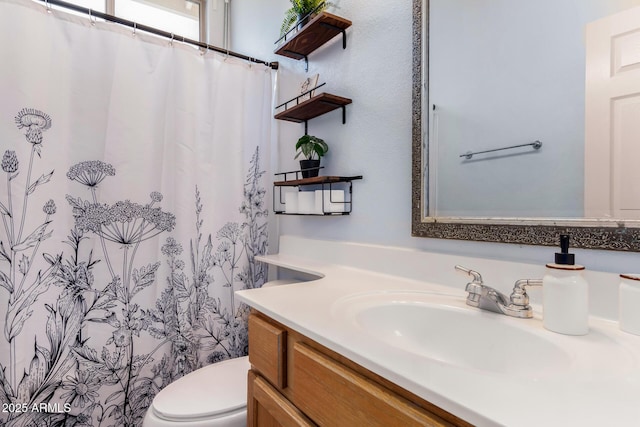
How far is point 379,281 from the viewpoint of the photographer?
3.41ft

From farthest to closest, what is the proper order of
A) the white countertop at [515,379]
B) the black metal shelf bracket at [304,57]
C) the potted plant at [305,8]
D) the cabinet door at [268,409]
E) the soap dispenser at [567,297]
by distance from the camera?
the black metal shelf bracket at [304,57]
the potted plant at [305,8]
the cabinet door at [268,409]
the soap dispenser at [567,297]
the white countertop at [515,379]

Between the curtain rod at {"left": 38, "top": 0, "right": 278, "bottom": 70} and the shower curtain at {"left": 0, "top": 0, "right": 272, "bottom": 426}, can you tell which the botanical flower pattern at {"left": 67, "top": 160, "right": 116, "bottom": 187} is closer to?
the shower curtain at {"left": 0, "top": 0, "right": 272, "bottom": 426}

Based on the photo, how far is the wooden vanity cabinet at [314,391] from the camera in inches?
18.3

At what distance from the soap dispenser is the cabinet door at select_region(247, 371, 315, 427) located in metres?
0.52

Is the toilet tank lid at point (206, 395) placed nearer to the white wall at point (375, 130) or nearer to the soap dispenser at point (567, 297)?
the white wall at point (375, 130)

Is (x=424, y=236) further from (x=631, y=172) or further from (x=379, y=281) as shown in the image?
(x=631, y=172)

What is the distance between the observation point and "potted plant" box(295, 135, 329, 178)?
1.36 metres

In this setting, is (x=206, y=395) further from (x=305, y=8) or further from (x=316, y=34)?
(x=305, y=8)

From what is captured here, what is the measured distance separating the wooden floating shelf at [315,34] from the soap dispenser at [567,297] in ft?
3.65

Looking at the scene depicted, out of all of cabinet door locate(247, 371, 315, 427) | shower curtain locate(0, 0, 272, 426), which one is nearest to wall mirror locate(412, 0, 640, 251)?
cabinet door locate(247, 371, 315, 427)

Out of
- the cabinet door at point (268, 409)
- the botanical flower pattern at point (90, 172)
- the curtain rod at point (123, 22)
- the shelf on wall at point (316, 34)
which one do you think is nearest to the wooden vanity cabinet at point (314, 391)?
the cabinet door at point (268, 409)

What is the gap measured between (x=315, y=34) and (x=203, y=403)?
147cm

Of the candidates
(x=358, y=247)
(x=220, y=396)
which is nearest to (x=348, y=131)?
(x=358, y=247)

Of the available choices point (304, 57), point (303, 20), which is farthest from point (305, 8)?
point (304, 57)
